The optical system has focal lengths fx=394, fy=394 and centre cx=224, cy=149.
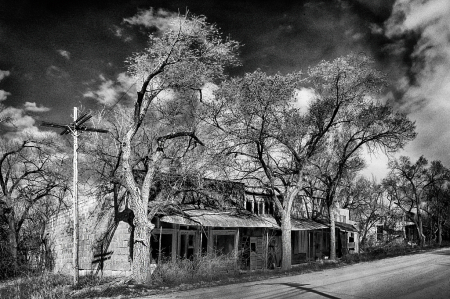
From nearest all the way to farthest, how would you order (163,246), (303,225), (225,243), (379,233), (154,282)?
(154,282), (163,246), (225,243), (303,225), (379,233)

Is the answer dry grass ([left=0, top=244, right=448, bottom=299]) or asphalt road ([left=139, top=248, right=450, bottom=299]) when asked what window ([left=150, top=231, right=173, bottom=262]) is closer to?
dry grass ([left=0, top=244, right=448, bottom=299])

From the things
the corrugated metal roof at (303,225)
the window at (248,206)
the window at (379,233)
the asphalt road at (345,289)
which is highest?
the window at (248,206)

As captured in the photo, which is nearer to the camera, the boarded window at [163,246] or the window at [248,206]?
the boarded window at [163,246]

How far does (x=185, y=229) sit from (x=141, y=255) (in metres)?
5.95

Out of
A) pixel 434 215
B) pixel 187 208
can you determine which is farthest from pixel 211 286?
pixel 434 215

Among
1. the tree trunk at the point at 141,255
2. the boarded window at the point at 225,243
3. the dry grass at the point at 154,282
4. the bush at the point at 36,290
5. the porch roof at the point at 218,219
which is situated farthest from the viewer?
the boarded window at the point at 225,243

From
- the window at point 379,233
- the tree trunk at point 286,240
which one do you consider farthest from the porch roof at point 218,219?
the window at point 379,233

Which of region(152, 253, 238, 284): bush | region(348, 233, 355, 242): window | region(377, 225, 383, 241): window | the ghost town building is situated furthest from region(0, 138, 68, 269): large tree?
region(377, 225, 383, 241): window

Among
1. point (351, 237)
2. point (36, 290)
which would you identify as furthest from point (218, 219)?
point (351, 237)

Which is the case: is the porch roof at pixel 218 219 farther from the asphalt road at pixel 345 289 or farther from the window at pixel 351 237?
the window at pixel 351 237

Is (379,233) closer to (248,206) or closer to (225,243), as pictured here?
(248,206)

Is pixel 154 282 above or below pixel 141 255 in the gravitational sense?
below

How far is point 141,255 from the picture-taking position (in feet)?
51.0

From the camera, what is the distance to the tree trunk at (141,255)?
1525cm
